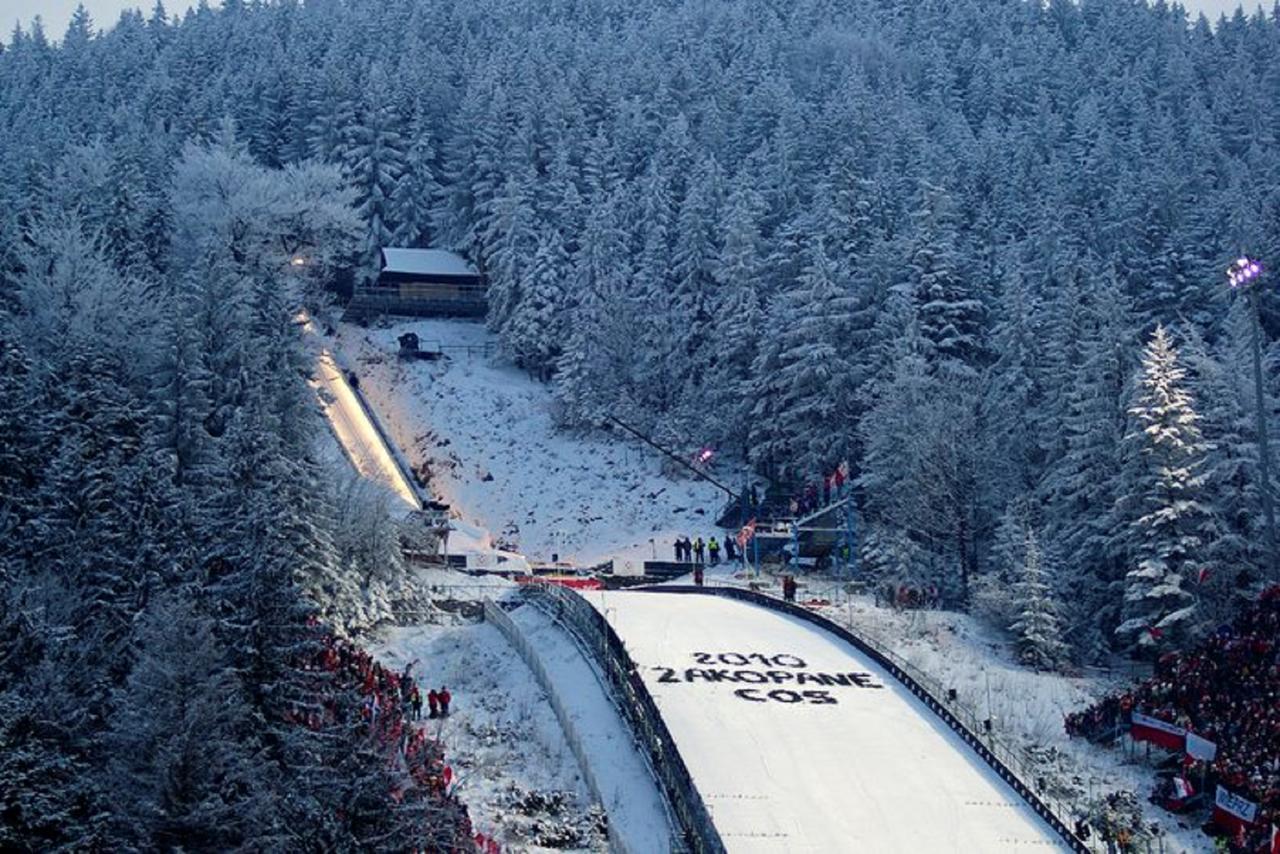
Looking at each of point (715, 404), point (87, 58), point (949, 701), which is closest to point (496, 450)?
point (715, 404)

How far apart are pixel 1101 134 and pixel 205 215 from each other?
52.1 metres

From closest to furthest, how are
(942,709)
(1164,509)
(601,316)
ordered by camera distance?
(942,709)
(1164,509)
(601,316)

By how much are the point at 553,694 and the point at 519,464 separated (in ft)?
106

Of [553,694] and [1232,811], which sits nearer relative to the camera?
[1232,811]

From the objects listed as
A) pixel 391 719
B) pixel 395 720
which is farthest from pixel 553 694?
pixel 391 719

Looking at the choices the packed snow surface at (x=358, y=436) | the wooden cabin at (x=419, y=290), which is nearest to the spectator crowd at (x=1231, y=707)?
the packed snow surface at (x=358, y=436)

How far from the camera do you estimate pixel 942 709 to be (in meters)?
35.4

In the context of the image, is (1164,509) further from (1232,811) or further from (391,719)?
(391,719)

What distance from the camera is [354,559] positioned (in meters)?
44.2

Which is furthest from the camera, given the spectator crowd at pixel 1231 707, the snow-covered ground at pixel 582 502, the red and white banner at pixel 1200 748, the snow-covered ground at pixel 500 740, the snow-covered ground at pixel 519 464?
the snow-covered ground at pixel 519 464

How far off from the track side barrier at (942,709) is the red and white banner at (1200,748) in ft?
10.2

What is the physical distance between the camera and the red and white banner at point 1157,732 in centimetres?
3388

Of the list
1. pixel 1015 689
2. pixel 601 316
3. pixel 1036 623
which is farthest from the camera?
pixel 601 316

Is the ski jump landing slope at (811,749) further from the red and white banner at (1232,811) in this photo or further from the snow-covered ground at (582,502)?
the red and white banner at (1232,811)
